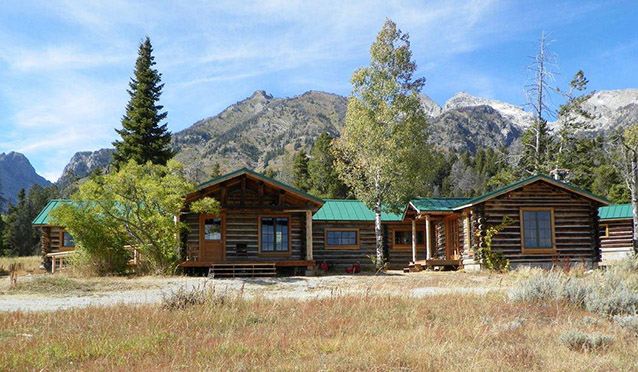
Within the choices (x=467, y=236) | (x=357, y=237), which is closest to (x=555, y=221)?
(x=467, y=236)

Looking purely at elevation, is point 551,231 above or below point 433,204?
below

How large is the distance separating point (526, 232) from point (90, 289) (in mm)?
16913

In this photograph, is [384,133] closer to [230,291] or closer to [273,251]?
[273,251]

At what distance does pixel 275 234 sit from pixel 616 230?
79.5 feet

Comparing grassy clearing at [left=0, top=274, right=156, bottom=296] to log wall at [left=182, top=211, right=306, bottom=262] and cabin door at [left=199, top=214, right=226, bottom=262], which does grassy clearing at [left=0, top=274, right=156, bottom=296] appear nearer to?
cabin door at [left=199, top=214, right=226, bottom=262]

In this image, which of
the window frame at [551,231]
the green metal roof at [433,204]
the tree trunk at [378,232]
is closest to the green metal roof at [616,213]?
the green metal roof at [433,204]

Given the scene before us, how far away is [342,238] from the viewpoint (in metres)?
29.6

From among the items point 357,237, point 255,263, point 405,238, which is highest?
point 357,237

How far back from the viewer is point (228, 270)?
22.9 meters

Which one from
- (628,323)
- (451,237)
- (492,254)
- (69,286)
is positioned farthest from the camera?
(451,237)

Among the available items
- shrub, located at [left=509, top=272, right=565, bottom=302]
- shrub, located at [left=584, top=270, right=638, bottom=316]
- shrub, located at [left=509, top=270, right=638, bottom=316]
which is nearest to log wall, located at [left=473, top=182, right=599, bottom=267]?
shrub, located at [left=509, top=270, right=638, bottom=316]

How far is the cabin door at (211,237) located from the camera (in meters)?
24.2

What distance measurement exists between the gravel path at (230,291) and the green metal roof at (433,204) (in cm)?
772

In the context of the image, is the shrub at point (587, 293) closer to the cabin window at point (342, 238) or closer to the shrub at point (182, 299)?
the shrub at point (182, 299)
